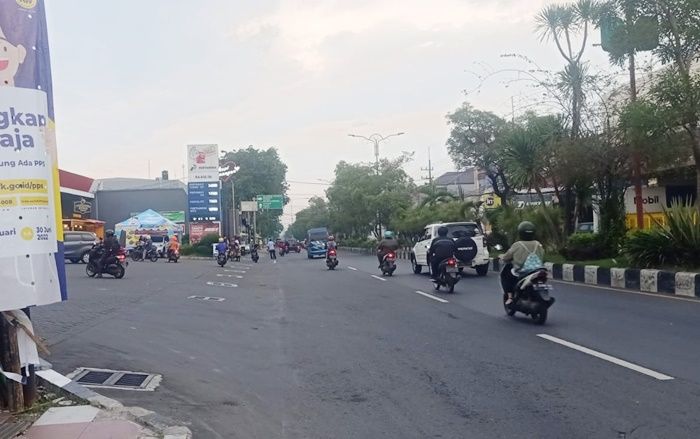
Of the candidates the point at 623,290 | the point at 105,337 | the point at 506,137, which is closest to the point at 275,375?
the point at 105,337

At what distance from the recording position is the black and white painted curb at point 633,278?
49.8 ft

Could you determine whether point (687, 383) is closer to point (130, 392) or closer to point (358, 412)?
point (358, 412)

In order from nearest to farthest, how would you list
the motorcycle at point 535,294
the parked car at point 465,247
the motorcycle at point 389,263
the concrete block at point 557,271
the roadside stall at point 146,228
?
the motorcycle at point 535,294
the concrete block at point 557,271
the parked car at point 465,247
the motorcycle at point 389,263
the roadside stall at point 146,228

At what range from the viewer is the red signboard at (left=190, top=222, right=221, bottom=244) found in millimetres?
56781

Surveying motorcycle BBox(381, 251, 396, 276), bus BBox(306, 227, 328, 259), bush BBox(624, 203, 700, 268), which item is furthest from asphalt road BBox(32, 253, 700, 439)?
bus BBox(306, 227, 328, 259)

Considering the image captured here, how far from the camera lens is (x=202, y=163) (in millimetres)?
54781

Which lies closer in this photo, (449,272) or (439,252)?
(449,272)

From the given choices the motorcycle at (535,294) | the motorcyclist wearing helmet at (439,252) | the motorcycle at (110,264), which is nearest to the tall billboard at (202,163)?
the motorcycle at (110,264)

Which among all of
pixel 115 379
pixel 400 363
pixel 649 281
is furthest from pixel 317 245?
pixel 115 379

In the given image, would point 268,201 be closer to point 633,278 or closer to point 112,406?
point 633,278

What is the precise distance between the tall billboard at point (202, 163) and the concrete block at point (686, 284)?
141ft

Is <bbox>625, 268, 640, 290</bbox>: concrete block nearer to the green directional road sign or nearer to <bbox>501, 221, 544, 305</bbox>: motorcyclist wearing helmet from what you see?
<bbox>501, 221, 544, 305</bbox>: motorcyclist wearing helmet

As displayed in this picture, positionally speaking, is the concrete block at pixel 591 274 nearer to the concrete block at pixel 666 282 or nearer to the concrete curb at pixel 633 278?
the concrete curb at pixel 633 278

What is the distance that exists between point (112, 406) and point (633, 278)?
13.8 m
